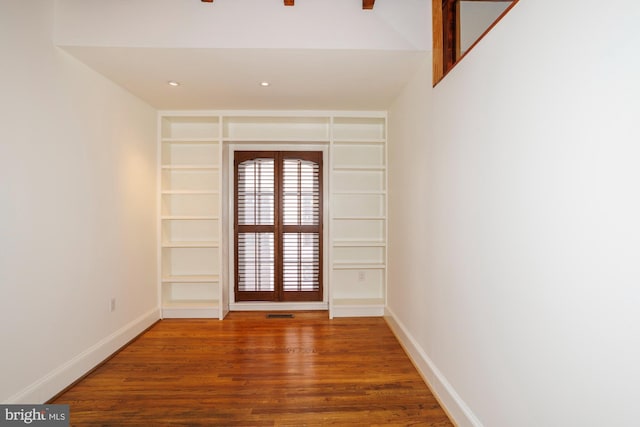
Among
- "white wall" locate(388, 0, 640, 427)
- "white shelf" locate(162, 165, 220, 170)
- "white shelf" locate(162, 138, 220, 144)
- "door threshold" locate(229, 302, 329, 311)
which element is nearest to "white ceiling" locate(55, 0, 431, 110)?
"white wall" locate(388, 0, 640, 427)

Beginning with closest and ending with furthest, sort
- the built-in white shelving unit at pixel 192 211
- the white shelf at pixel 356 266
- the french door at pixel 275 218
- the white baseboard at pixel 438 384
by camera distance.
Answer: the white baseboard at pixel 438 384 < the white shelf at pixel 356 266 < the built-in white shelving unit at pixel 192 211 < the french door at pixel 275 218

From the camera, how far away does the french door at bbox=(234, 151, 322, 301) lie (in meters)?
4.37

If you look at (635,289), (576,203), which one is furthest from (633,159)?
(635,289)

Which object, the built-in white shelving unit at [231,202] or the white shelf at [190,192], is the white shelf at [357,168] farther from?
the white shelf at [190,192]

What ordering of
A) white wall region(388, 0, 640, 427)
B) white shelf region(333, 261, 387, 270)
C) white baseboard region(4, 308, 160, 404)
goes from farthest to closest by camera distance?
white shelf region(333, 261, 387, 270) < white baseboard region(4, 308, 160, 404) < white wall region(388, 0, 640, 427)

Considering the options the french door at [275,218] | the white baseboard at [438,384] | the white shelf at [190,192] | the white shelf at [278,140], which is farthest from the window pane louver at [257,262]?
the white baseboard at [438,384]

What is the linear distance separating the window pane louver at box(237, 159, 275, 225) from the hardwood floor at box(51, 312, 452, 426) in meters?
1.43

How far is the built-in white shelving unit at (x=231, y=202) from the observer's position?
4.08 metres

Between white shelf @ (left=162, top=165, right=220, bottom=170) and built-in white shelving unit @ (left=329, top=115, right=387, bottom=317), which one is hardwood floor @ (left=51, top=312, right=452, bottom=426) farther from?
white shelf @ (left=162, top=165, right=220, bottom=170)

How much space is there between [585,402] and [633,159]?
802 mm

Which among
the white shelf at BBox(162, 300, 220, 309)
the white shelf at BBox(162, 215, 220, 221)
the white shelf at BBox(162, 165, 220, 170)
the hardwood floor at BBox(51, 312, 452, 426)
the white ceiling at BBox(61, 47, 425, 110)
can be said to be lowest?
the hardwood floor at BBox(51, 312, 452, 426)

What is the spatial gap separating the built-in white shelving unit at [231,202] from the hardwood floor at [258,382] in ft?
2.23

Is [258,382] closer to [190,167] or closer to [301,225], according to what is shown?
[301,225]

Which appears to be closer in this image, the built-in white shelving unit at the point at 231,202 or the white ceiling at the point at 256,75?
the white ceiling at the point at 256,75
